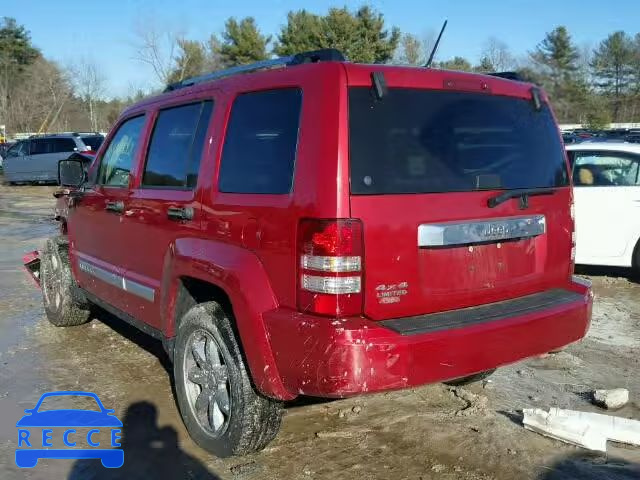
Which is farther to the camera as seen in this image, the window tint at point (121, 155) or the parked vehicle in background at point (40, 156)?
the parked vehicle in background at point (40, 156)

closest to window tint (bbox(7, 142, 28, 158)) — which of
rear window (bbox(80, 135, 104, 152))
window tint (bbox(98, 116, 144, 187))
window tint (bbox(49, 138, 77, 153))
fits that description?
window tint (bbox(49, 138, 77, 153))

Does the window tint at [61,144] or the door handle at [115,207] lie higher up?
the window tint at [61,144]

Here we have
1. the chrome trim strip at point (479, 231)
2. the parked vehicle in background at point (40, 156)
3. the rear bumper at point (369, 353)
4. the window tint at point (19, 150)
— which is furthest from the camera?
the window tint at point (19, 150)

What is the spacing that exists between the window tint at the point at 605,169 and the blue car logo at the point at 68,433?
626cm

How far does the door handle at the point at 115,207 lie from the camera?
4578mm

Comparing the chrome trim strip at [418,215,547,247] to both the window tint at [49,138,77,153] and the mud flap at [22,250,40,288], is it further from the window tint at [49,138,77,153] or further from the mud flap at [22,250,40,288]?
the window tint at [49,138,77,153]

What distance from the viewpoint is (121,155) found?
4.82m

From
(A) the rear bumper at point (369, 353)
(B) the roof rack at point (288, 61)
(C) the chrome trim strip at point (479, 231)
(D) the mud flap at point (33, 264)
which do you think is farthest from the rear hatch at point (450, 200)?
(D) the mud flap at point (33, 264)

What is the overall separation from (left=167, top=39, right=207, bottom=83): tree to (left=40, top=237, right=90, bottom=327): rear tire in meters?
34.0

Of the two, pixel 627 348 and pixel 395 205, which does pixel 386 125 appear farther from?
pixel 627 348

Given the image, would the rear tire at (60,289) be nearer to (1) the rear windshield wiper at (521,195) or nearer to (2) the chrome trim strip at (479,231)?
(2) the chrome trim strip at (479,231)

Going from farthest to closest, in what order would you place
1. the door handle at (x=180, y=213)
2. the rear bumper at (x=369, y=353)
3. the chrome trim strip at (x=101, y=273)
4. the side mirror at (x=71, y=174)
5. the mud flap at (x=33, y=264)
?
the mud flap at (x=33, y=264) < the side mirror at (x=71, y=174) < the chrome trim strip at (x=101, y=273) < the door handle at (x=180, y=213) < the rear bumper at (x=369, y=353)

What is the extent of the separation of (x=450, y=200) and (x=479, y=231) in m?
0.24

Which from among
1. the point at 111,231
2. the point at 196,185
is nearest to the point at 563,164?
the point at 196,185
